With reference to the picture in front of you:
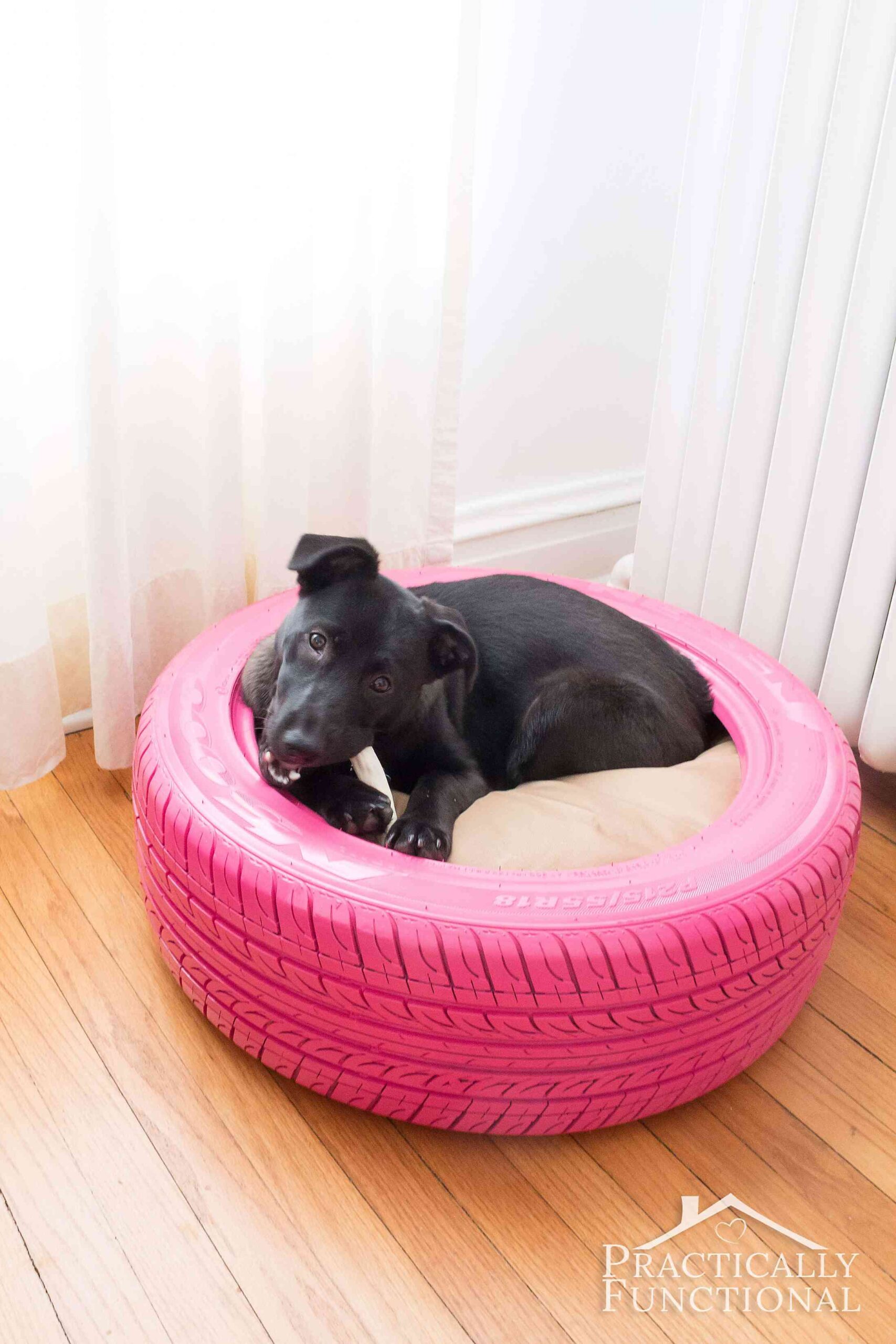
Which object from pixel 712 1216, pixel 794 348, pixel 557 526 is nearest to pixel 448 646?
pixel 712 1216

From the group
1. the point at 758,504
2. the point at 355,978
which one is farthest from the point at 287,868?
the point at 758,504

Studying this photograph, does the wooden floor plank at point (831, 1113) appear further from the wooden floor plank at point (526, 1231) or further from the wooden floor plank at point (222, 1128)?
the wooden floor plank at point (222, 1128)

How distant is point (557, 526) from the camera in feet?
10.3

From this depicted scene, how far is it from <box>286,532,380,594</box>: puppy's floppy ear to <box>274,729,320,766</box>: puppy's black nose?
0.24 metres

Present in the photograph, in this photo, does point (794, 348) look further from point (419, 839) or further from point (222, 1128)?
point (222, 1128)

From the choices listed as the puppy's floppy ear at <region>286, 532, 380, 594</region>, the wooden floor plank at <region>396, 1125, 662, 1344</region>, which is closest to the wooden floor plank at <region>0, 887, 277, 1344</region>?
the wooden floor plank at <region>396, 1125, 662, 1344</region>

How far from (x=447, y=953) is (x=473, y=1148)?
0.37 meters

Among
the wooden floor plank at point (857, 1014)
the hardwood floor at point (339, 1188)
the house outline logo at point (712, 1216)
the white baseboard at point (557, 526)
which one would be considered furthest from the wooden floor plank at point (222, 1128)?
the white baseboard at point (557, 526)

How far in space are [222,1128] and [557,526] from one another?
200cm

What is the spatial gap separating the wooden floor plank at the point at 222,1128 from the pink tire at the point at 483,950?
0.24 feet

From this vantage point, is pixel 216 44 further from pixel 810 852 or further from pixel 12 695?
pixel 810 852

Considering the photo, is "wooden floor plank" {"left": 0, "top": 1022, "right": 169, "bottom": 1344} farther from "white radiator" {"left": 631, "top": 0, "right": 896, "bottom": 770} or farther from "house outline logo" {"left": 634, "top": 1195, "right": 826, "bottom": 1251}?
"white radiator" {"left": 631, "top": 0, "right": 896, "bottom": 770}

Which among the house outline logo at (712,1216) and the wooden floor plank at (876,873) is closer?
the house outline logo at (712,1216)

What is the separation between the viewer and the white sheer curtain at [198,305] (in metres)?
1.87
